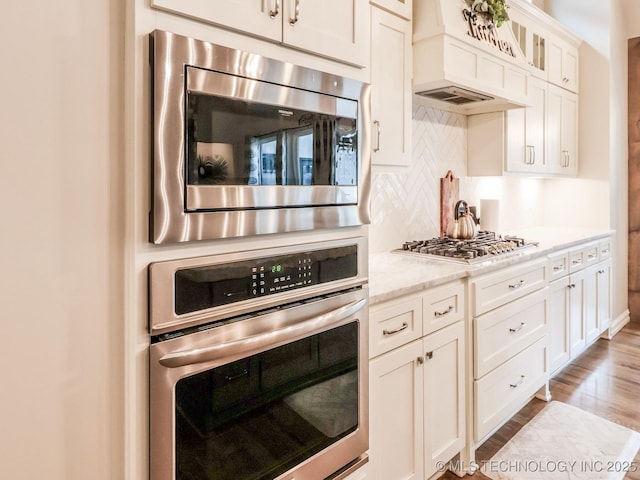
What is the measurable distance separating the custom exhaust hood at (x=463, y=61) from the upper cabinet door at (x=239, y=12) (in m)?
1.29

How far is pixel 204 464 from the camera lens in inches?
39.2

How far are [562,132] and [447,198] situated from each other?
1457mm

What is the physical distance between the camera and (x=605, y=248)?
11.4ft

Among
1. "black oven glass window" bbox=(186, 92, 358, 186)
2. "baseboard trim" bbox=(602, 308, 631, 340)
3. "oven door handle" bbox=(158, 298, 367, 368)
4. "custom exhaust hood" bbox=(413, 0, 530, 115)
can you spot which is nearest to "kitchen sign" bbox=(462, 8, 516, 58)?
"custom exhaust hood" bbox=(413, 0, 530, 115)

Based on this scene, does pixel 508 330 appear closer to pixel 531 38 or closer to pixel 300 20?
pixel 300 20

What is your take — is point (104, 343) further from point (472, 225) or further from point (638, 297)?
point (638, 297)

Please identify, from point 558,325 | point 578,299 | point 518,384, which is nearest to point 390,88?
point 518,384

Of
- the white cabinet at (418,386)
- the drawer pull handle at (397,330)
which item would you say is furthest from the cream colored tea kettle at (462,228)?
the drawer pull handle at (397,330)

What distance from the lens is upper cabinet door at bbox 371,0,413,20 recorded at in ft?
6.51

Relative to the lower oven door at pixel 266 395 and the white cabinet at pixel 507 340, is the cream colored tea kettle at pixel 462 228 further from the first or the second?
the lower oven door at pixel 266 395

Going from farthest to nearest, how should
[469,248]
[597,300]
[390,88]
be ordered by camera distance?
1. [597,300]
2. [469,248]
3. [390,88]

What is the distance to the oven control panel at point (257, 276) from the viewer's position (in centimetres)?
94

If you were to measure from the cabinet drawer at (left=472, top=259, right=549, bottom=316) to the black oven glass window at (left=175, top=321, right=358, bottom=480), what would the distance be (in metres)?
0.85

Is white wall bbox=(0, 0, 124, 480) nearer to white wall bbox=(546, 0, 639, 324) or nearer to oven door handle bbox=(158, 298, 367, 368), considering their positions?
oven door handle bbox=(158, 298, 367, 368)
